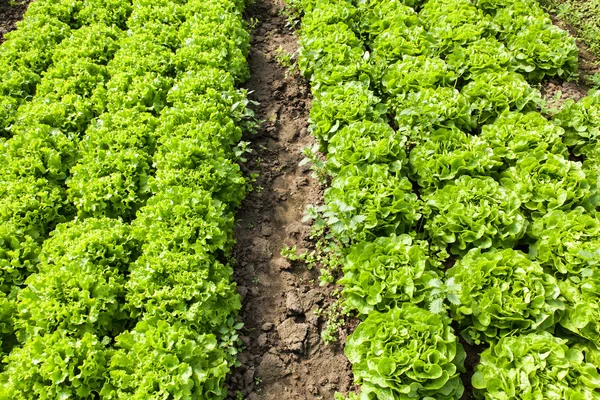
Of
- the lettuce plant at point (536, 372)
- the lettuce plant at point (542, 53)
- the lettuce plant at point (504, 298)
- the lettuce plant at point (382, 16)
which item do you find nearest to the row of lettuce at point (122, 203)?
the lettuce plant at point (382, 16)

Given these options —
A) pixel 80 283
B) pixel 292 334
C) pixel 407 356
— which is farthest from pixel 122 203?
pixel 407 356

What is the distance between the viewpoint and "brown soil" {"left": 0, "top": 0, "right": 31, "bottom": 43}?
10227mm

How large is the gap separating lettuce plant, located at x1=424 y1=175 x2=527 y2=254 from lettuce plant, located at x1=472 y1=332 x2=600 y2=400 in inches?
54.1

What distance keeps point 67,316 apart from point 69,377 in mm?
741

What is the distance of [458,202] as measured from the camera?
6160 millimetres

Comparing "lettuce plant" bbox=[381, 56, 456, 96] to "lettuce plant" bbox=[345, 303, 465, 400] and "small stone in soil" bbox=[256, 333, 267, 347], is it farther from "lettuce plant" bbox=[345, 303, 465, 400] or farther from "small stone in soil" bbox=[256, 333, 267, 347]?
"small stone in soil" bbox=[256, 333, 267, 347]

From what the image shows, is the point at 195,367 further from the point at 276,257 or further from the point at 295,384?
the point at 276,257

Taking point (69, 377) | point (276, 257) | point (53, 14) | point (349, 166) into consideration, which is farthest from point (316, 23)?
point (69, 377)

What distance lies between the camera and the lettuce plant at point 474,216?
6.01m

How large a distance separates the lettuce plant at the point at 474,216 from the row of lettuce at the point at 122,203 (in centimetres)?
301

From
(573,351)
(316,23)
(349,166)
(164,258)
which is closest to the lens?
(573,351)

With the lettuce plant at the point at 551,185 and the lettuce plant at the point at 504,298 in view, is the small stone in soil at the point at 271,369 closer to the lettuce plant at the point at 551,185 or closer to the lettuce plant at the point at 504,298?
the lettuce plant at the point at 504,298

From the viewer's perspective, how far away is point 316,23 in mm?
9055

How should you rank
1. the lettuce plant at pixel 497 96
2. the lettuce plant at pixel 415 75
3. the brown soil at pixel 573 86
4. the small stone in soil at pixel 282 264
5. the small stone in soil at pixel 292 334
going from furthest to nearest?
the brown soil at pixel 573 86
the lettuce plant at pixel 415 75
the lettuce plant at pixel 497 96
the small stone in soil at pixel 282 264
the small stone in soil at pixel 292 334
